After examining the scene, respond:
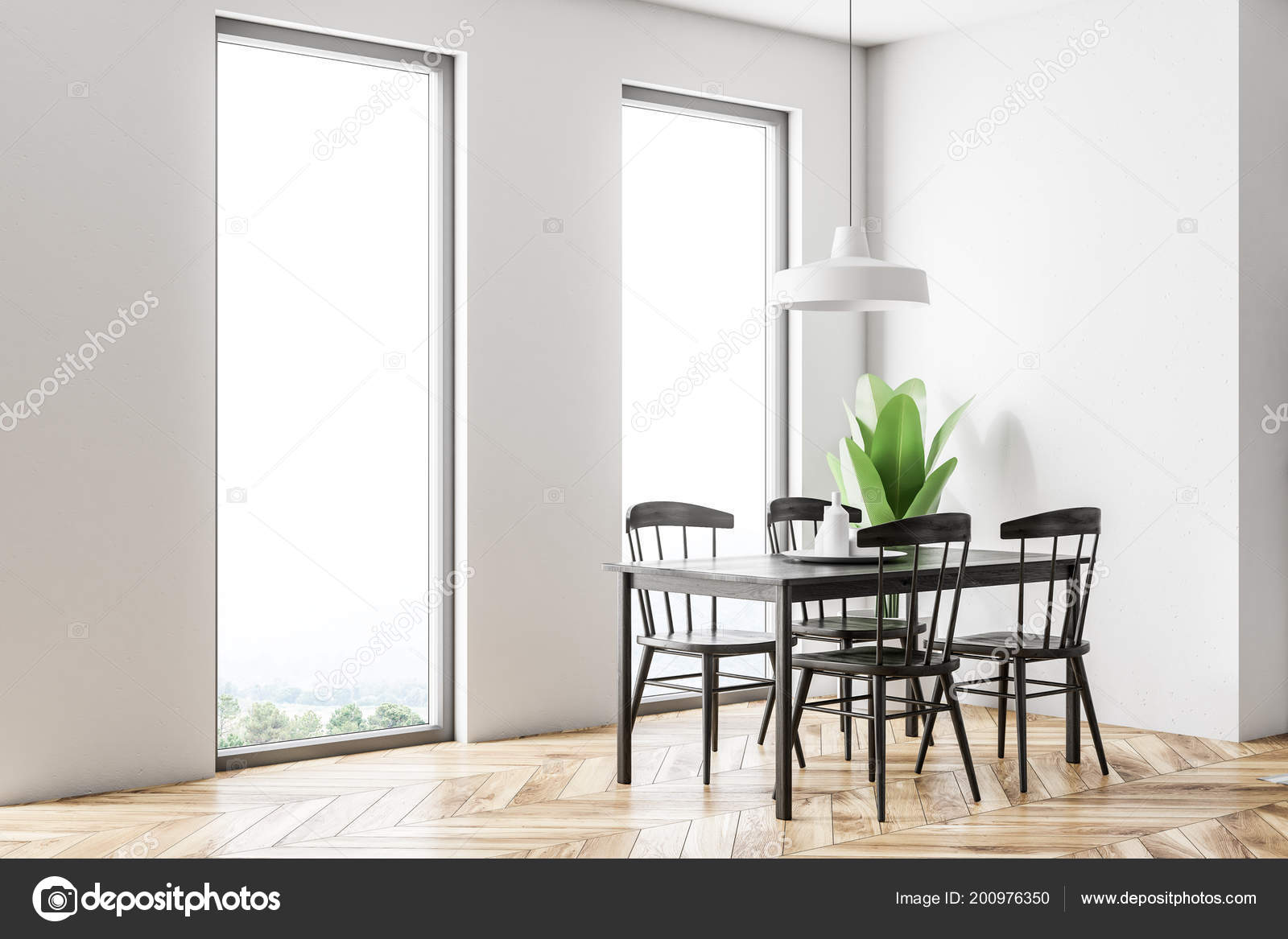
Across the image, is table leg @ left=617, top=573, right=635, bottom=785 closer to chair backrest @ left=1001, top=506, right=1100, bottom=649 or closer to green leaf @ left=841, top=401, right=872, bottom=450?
chair backrest @ left=1001, top=506, right=1100, bottom=649

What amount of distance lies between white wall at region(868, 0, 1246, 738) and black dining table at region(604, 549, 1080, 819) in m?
0.79

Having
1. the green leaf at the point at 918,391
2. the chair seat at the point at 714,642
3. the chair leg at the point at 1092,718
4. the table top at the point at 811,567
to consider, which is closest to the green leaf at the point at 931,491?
the green leaf at the point at 918,391

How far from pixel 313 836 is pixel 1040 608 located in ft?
10.3

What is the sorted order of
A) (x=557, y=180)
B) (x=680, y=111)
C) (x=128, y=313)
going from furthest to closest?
(x=680, y=111)
(x=557, y=180)
(x=128, y=313)

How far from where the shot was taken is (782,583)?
12.6 feet

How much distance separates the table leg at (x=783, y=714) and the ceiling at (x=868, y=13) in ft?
9.23

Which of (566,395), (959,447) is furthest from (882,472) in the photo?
(566,395)

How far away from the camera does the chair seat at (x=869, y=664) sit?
391cm

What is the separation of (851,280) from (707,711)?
4.70 feet

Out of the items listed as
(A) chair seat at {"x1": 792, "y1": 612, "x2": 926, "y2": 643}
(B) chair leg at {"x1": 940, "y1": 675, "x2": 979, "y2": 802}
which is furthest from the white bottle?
(B) chair leg at {"x1": 940, "y1": 675, "x2": 979, "y2": 802}

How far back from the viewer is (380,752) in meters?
4.81

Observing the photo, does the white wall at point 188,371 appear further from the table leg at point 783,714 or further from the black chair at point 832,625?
the table leg at point 783,714

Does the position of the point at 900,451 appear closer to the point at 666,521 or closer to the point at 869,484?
the point at 869,484
